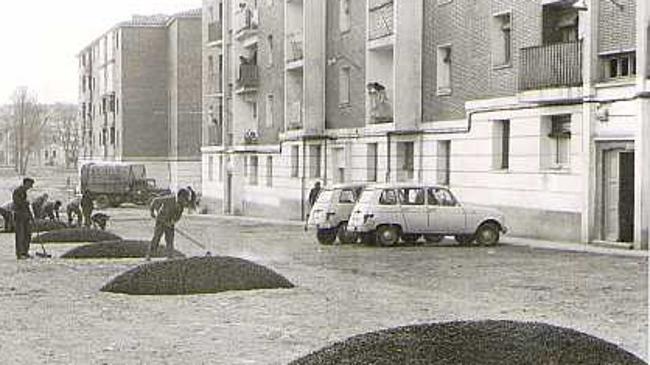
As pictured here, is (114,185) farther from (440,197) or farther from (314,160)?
(440,197)

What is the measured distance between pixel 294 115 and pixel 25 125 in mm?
86029

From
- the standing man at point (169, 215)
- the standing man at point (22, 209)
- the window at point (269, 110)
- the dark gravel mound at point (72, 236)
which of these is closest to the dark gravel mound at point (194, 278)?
the standing man at point (169, 215)

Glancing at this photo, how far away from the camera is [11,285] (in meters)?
18.8

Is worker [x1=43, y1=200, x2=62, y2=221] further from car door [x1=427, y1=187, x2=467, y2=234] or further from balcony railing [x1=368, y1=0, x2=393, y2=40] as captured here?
car door [x1=427, y1=187, x2=467, y2=234]

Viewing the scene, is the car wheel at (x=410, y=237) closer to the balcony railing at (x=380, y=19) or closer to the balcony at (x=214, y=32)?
the balcony railing at (x=380, y=19)

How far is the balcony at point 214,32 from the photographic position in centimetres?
6700

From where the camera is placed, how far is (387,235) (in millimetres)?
28531

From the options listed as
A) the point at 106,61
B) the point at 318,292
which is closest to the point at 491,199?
the point at 318,292

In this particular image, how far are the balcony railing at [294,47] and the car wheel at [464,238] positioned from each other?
23092 mm

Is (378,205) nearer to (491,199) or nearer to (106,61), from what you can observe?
(491,199)

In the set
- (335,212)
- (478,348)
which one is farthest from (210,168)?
(478,348)

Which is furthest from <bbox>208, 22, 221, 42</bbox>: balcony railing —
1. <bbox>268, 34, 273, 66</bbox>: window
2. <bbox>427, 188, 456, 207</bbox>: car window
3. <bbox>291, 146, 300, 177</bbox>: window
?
<bbox>427, 188, 456, 207</bbox>: car window

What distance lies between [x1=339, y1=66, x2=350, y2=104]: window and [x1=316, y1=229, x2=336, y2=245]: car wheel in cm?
1619

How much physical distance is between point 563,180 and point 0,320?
1910 centimetres
